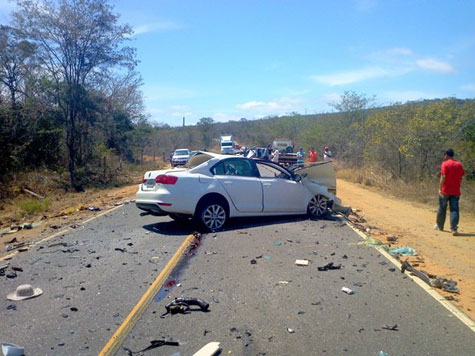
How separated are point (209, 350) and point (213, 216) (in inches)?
236

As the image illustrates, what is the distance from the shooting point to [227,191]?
1055cm

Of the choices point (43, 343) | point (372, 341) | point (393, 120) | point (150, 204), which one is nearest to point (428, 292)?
point (372, 341)

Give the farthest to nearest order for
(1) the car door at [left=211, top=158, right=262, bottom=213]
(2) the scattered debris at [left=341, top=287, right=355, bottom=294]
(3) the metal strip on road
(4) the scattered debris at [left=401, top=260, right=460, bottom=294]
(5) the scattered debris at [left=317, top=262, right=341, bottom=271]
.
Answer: (1) the car door at [left=211, top=158, right=262, bottom=213]
(5) the scattered debris at [left=317, top=262, right=341, bottom=271]
(4) the scattered debris at [left=401, top=260, right=460, bottom=294]
(2) the scattered debris at [left=341, top=287, right=355, bottom=294]
(3) the metal strip on road

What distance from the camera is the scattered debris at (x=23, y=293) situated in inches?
244

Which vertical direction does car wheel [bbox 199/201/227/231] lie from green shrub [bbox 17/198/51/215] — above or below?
above

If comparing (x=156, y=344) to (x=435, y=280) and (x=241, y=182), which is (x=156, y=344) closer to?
(x=435, y=280)

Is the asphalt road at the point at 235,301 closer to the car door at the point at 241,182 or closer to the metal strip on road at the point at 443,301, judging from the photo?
the metal strip on road at the point at 443,301

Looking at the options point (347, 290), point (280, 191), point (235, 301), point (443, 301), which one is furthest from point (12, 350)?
point (280, 191)

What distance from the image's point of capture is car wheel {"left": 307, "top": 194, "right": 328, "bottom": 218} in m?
12.0

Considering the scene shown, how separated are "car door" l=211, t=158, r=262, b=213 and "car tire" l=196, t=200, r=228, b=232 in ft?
1.15

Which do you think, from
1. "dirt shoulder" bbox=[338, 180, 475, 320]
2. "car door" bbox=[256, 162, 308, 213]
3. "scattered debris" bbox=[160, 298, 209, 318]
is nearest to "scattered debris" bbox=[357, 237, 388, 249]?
"dirt shoulder" bbox=[338, 180, 475, 320]

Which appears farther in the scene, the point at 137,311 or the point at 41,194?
the point at 41,194

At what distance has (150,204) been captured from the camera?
1028 centimetres

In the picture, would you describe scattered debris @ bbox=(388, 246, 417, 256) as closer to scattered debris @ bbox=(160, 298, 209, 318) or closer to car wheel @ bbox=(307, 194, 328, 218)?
car wheel @ bbox=(307, 194, 328, 218)
